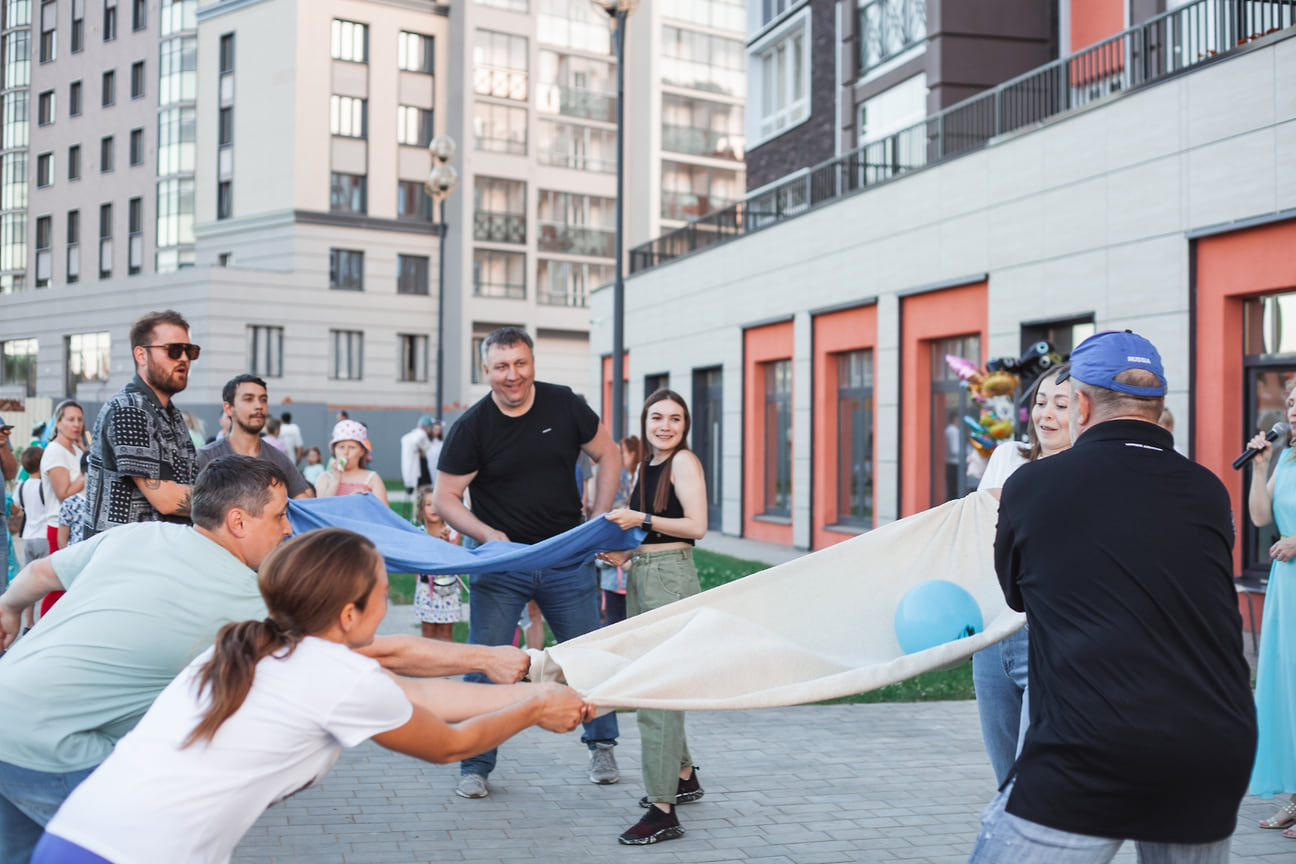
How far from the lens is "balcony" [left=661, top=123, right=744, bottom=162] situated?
2405 inches

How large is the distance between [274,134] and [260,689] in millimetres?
47344

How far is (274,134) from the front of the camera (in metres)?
46.9

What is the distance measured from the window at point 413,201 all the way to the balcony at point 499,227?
2201mm

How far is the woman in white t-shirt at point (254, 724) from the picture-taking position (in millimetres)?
2797

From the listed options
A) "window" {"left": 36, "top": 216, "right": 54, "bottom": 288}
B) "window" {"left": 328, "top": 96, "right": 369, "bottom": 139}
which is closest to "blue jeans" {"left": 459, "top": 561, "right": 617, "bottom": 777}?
"window" {"left": 328, "top": 96, "right": 369, "bottom": 139}

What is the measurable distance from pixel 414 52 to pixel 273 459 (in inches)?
1829

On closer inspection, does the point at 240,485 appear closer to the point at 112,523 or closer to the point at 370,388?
the point at 112,523

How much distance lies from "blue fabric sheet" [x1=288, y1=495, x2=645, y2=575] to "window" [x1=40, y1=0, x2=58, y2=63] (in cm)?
5025

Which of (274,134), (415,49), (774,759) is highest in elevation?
(415,49)

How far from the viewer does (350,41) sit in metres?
47.7

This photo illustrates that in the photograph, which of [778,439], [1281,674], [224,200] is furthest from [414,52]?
[1281,674]

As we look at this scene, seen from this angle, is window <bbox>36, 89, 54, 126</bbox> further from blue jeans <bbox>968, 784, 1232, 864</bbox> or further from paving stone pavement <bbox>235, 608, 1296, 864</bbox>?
blue jeans <bbox>968, 784, 1232, 864</bbox>

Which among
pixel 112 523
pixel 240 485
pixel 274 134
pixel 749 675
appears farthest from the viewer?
pixel 274 134

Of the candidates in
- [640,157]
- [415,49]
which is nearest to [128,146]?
[415,49]
